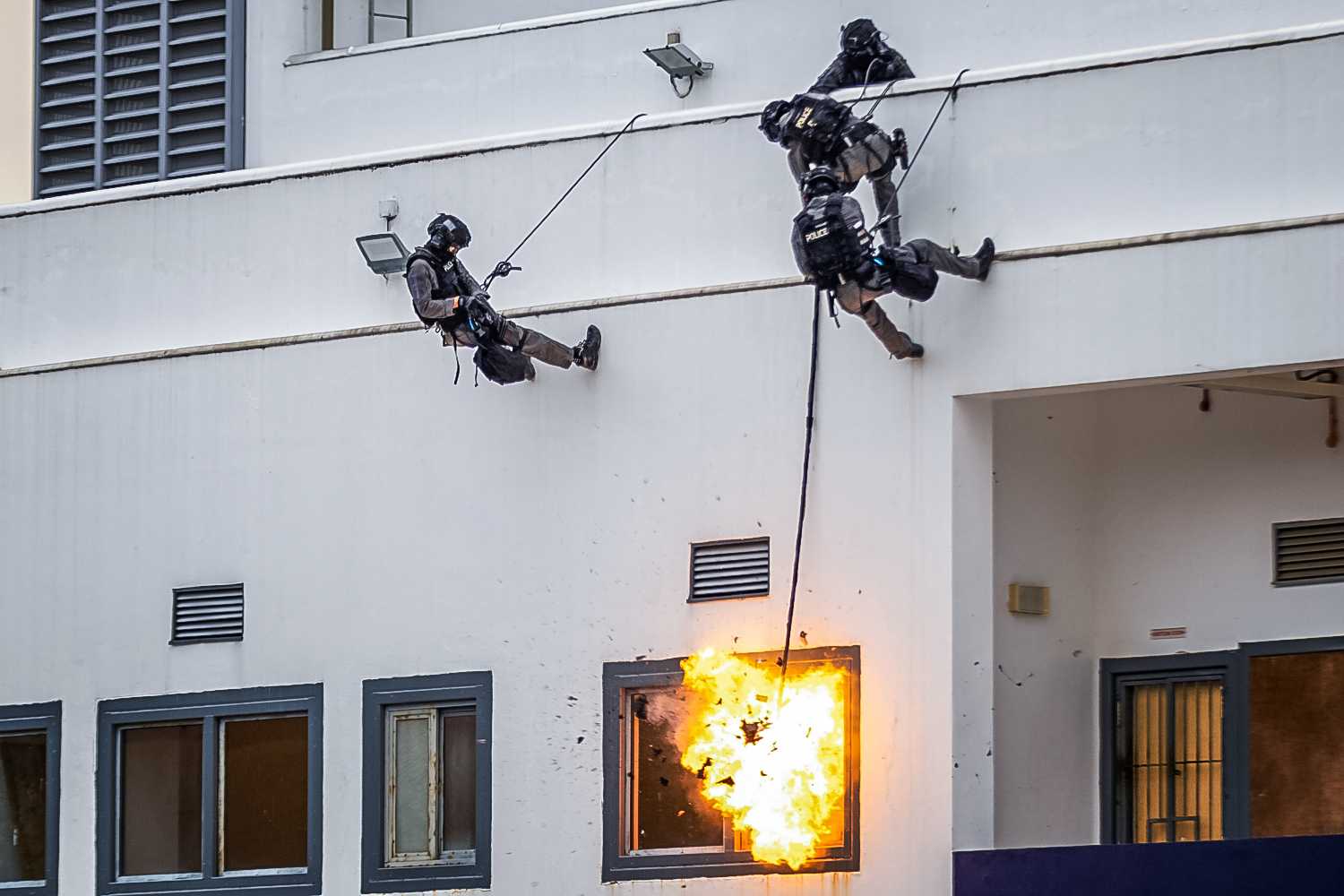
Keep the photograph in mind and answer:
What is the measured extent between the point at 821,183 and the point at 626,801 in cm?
371

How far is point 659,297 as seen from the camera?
56.4 feet

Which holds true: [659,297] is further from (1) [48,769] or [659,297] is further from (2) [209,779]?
(1) [48,769]

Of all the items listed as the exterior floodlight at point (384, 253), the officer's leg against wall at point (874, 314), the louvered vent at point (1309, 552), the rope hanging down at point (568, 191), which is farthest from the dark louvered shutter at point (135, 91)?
the louvered vent at point (1309, 552)

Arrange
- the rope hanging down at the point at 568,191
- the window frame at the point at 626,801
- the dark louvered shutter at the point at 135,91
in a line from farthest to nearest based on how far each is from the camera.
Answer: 1. the dark louvered shutter at the point at 135,91
2. the rope hanging down at the point at 568,191
3. the window frame at the point at 626,801

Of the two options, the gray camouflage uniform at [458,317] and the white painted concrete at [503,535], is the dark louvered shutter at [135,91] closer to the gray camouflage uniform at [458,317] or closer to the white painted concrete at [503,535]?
the white painted concrete at [503,535]

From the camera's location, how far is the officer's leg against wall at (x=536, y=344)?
55.3 ft

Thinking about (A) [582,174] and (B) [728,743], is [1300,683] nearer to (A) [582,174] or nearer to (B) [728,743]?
(B) [728,743]

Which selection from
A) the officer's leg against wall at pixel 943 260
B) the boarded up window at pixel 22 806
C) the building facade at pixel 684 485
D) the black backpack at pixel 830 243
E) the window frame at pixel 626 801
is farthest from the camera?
the boarded up window at pixel 22 806

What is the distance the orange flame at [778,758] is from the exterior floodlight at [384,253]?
3527 mm


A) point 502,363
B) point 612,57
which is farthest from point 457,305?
point 612,57

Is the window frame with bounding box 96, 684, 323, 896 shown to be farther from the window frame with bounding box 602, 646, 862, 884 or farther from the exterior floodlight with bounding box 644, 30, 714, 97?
the exterior floodlight with bounding box 644, 30, 714, 97

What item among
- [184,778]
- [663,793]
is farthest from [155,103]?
[663,793]

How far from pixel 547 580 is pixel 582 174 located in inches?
97.3

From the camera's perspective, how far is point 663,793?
55.1 ft
